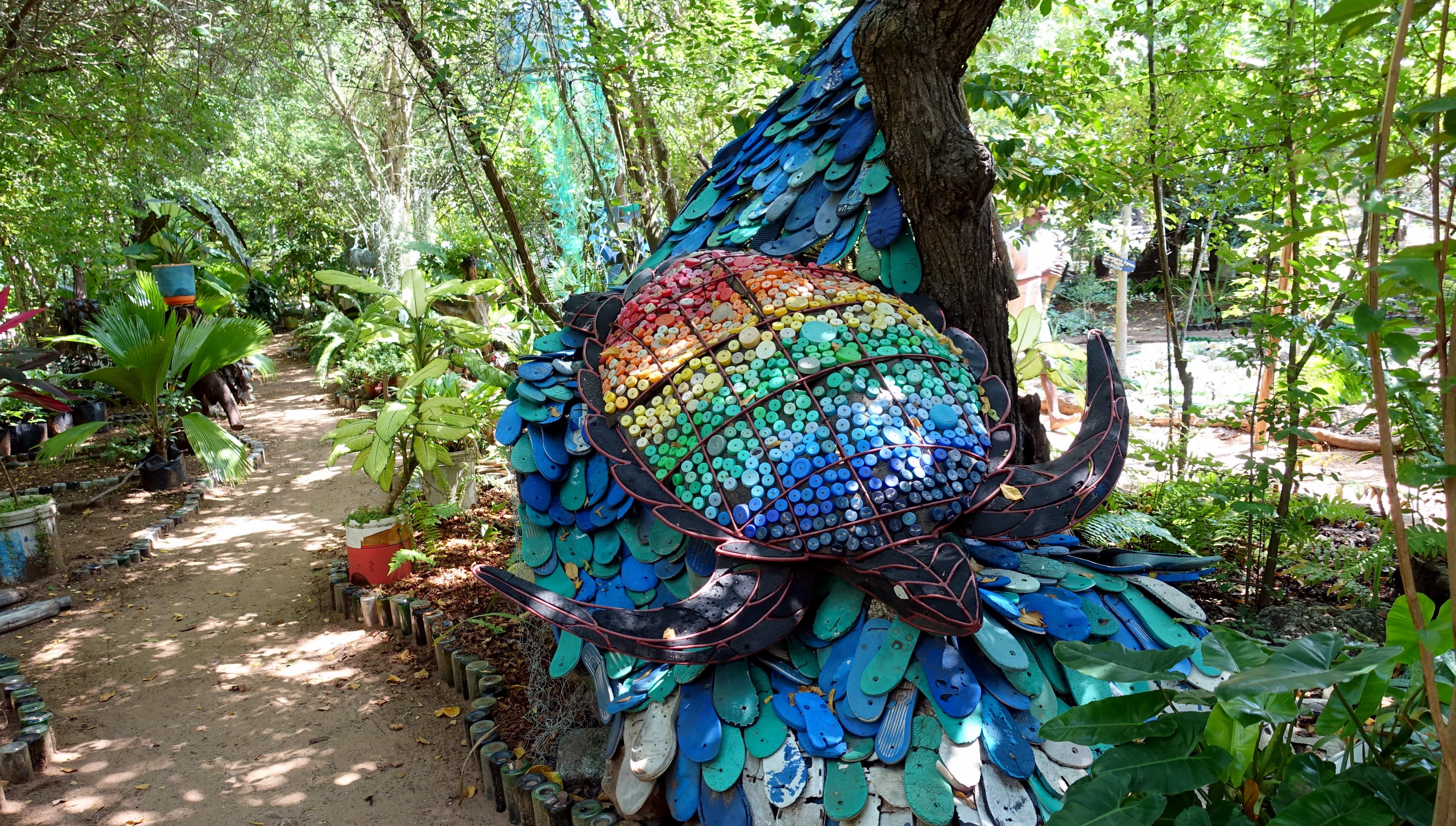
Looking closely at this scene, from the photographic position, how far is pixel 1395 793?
4.85 feet

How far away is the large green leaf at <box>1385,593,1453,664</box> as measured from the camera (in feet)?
4.77

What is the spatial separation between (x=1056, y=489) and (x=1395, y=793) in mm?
1125

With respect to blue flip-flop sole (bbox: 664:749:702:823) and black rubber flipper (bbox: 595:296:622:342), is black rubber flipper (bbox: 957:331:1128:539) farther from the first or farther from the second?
black rubber flipper (bbox: 595:296:622:342)

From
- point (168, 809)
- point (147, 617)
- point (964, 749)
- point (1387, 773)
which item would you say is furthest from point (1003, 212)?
point (147, 617)

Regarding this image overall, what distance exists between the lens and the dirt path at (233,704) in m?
3.33

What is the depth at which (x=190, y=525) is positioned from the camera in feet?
21.7

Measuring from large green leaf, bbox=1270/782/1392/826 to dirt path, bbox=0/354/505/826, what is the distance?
8.33ft

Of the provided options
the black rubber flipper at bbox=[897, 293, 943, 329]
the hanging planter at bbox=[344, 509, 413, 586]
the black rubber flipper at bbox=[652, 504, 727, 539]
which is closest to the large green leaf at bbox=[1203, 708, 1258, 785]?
the black rubber flipper at bbox=[652, 504, 727, 539]

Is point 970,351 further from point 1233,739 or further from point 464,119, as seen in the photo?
point 464,119

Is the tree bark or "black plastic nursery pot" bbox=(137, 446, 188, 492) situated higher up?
the tree bark

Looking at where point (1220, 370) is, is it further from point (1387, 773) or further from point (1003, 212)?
point (1387, 773)

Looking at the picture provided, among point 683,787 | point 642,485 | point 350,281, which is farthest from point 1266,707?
point 350,281

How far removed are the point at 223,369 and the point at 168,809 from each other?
752 cm

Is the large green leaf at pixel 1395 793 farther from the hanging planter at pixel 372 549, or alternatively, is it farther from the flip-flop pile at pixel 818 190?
the hanging planter at pixel 372 549
